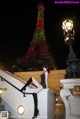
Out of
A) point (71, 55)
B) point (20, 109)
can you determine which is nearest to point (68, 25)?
point (71, 55)

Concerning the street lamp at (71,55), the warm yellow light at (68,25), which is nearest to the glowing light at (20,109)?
the street lamp at (71,55)

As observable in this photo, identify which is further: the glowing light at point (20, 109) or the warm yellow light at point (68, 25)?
the glowing light at point (20, 109)

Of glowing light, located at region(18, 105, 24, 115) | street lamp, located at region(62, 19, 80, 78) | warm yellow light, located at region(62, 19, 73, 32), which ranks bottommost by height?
glowing light, located at region(18, 105, 24, 115)

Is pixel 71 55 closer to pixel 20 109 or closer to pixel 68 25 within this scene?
pixel 68 25

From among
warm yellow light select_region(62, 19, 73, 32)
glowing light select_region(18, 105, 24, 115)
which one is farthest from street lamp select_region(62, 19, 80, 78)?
glowing light select_region(18, 105, 24, 115)

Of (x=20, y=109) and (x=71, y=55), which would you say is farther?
(x=20, y=109)

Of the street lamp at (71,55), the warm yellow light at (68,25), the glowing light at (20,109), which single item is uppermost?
the warm yellow light at (68,25)

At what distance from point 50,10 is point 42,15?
4.58m

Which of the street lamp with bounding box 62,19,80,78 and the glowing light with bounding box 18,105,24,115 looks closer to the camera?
the street lamp with bounding box 62,19,80,78

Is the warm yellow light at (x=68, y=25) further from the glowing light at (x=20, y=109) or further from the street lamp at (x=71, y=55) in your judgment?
the glowing light at (x=20, y=109)

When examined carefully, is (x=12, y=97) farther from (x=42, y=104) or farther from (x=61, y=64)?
(x=61, y=64)

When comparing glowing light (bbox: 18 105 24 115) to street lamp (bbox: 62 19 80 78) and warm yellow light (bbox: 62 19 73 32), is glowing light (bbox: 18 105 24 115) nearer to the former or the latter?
street lamp (bbox: 62 19 80 78)

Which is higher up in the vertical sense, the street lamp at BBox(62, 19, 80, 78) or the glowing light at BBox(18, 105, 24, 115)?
the street lamp at BBox(62, 19, 80, 78)

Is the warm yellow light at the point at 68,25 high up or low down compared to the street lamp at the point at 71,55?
up
